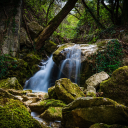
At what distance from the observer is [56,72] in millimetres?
8609

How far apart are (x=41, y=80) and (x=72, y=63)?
105 inches

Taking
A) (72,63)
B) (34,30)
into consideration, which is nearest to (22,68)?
(72,63)

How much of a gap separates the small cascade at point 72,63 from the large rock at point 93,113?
470 cm

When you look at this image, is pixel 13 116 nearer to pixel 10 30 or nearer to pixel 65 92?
pixel 65 92

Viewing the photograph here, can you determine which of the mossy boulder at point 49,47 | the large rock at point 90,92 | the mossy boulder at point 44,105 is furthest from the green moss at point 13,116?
the mossy boulder at point 49,47

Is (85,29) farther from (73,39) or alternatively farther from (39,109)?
(39,109)

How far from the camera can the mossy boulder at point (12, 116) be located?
1313 mm

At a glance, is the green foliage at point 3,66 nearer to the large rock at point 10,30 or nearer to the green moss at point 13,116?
the large rock at point 10,30

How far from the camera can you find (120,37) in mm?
8336

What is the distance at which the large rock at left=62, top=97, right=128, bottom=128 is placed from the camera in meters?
1.80

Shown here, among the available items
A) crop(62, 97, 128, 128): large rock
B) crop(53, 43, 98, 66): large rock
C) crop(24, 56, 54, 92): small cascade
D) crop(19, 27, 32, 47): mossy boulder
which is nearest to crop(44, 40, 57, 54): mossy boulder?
crop(19, 27, 32, 47): mossy boulder

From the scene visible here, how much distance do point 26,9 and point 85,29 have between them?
724 cm

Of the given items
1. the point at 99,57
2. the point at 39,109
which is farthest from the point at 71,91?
the point at 99,57

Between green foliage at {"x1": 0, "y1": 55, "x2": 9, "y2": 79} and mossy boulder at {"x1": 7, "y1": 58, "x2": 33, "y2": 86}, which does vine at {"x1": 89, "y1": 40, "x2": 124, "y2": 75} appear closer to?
mossy boulder at {"x1": 7, "y1": 58, "x2": 33, "y2": 86}
